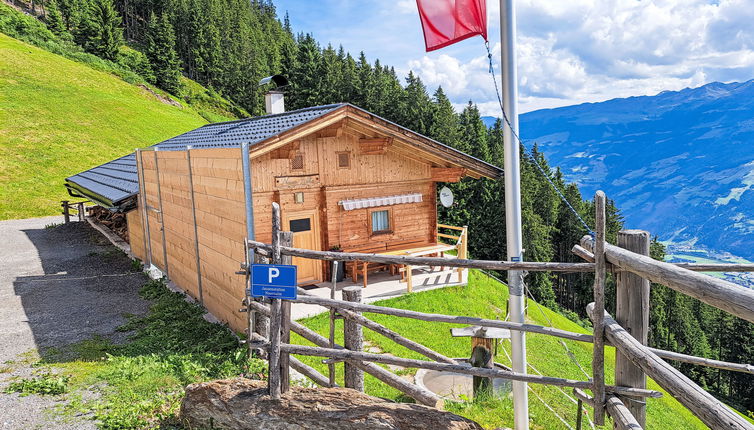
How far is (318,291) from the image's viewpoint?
13.3 metres

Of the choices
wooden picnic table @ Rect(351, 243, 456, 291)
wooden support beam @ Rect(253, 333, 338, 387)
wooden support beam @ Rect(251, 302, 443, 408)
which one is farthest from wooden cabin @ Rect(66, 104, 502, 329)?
wooden support beam @ Rect(251, 302, 443, 408)

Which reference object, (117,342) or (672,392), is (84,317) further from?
(672,392)

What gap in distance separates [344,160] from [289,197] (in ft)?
6.13

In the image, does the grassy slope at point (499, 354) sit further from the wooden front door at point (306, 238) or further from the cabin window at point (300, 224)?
the cabin window at point (300, 224)

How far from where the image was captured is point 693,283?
2793mm

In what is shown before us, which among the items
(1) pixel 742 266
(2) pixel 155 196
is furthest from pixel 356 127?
(1) pixel 742 266

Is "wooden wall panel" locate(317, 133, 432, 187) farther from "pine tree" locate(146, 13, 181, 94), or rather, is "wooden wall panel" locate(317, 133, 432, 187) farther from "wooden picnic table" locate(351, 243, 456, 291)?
"pine tree" locate(146, 13, 181, 94)

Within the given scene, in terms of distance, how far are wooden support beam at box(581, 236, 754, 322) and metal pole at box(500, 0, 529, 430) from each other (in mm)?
1557

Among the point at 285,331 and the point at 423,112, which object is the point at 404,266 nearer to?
the point at 285,331

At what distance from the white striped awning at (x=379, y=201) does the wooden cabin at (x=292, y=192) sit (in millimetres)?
31

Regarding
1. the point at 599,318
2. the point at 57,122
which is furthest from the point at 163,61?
the point at 599,318

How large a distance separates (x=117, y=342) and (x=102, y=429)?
3854mm

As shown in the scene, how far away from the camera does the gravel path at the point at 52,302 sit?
6.93 m

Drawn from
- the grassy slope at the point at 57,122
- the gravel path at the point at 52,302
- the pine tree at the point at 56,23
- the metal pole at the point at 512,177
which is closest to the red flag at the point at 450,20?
the metal pole at the point at 512,177
